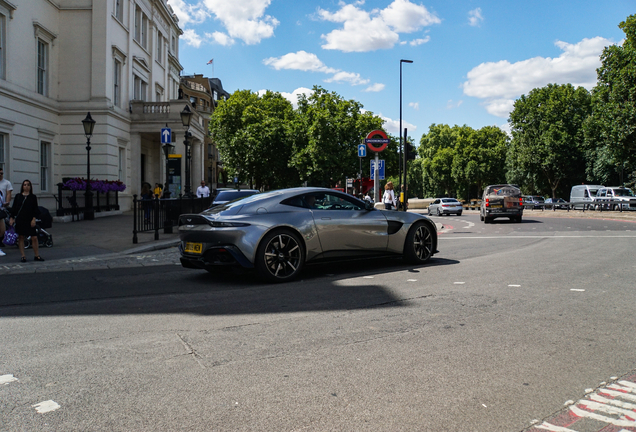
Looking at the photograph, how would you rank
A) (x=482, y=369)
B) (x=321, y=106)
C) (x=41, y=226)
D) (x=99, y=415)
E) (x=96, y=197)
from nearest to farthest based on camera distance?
(x=99, y=415)
(x=482, y=369)
(x=41, y=226)
(x=96, y=197)
(x=321, y=106)

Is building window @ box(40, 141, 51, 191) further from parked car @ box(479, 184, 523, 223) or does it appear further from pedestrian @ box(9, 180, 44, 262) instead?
parked car @ box(479, 184, 523, 223)

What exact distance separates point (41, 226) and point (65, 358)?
9.47 meters

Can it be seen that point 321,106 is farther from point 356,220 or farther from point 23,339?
point 23,339

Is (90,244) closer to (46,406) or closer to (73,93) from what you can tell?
(46,406)

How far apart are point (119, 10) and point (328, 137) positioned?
2749 centimetres

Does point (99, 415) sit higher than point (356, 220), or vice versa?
point (356, 220)

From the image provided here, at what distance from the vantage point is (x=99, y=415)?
9.42 feet

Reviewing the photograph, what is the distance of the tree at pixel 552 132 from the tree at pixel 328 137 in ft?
57.3

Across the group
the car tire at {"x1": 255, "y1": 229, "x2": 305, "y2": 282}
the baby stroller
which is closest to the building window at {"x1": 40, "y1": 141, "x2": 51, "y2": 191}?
the baby stroller

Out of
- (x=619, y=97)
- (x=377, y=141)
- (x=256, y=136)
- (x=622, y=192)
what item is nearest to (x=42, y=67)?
(x=377, y=141)

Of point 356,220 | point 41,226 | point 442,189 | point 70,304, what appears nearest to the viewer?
point 70,304

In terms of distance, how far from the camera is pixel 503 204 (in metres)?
24.5

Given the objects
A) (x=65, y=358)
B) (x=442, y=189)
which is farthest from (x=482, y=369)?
(x=442, y=189)

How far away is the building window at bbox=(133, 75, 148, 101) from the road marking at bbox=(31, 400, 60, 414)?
32171 mm
